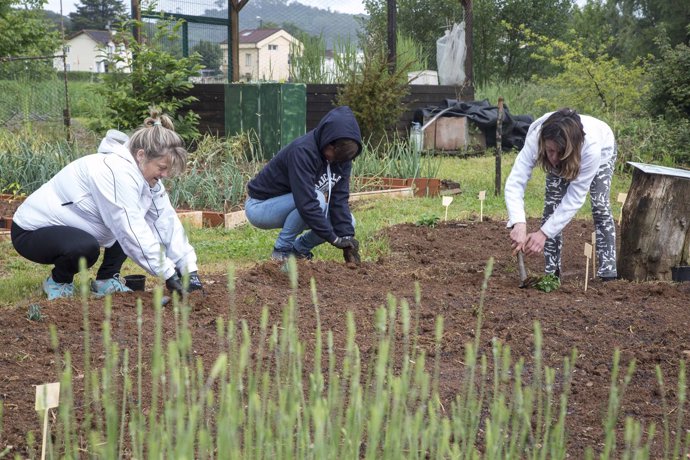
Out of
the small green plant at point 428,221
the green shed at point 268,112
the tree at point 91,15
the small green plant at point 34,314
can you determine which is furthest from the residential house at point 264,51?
the tree at point 91,15

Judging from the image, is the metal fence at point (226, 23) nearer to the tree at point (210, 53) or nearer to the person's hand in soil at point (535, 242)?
the tree at point (210, 53)

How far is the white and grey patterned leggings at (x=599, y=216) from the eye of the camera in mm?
5254

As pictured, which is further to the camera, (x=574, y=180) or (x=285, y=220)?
(x=285, y=220)

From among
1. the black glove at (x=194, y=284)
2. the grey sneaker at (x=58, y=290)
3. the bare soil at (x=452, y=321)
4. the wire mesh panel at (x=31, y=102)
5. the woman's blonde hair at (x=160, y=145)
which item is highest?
the wire mesh panel at (x=31, y=102)

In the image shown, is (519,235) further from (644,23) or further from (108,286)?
(644,23)

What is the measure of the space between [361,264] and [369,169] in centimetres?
397

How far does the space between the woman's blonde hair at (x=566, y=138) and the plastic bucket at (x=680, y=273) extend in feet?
3.57

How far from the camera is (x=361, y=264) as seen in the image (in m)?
5.57

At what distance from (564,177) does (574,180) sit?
A: 0.08m

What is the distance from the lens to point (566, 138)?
4688 mm

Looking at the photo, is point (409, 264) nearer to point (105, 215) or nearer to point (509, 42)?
point (105, 215)

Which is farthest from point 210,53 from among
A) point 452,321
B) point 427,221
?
point 452,321

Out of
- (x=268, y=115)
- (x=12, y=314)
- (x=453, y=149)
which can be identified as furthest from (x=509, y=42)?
(x=12, y=314)

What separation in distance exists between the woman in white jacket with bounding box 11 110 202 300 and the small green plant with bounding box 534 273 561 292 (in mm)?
1987
